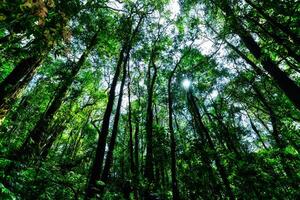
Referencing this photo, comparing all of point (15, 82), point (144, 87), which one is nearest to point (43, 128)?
point (15, 82)

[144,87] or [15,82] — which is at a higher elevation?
[144,87]

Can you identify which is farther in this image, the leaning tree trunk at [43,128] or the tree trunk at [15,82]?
the tree trunk at [15,82]

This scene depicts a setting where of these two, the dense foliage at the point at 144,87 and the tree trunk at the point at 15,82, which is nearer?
the dense foliage at the point at 144,87

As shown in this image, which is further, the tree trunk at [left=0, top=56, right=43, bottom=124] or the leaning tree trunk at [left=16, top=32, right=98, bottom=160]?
the tree trunk at [left=0, top=56, right=43, bottom=124]

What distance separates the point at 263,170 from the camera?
29.9 feet

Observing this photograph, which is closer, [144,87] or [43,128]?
[43,128]

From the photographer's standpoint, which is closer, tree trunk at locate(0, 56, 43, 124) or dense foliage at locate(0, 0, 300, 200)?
dense foliage at locate(0, 0, 300, 200)

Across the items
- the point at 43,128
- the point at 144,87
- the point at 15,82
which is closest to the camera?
the point at 15,82

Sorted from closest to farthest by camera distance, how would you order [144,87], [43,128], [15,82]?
1. [15,82]
2. [43,128]
3. [144,87]

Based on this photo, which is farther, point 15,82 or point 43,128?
point 43,128

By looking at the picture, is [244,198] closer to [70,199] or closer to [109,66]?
[70,199]

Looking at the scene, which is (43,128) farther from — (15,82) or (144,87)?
(144,87)

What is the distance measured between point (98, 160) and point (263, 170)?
6.47 meters

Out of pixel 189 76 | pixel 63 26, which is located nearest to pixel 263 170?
pixel 63 26
